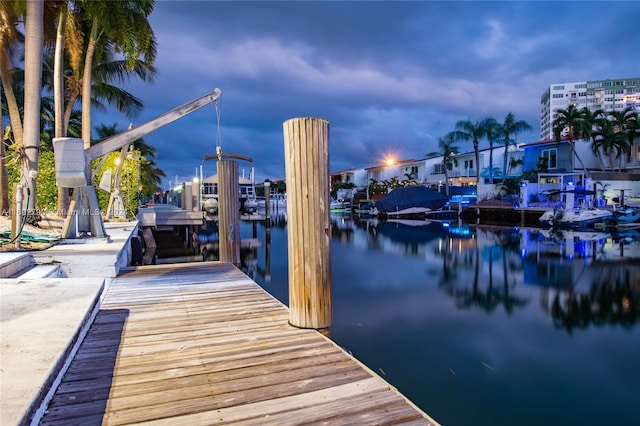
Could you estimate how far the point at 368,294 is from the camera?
12219 millimetres

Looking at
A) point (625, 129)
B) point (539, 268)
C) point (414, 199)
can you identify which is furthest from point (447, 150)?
point (539, 268)

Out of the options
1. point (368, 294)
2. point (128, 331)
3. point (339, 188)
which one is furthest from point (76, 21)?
point (339, 188)

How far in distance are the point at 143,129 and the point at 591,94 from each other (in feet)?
646

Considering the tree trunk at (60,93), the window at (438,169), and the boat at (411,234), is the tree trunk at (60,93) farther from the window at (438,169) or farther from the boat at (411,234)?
the window at (438,169)

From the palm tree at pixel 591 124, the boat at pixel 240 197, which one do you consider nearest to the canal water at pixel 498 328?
the boat at pixel 240 197

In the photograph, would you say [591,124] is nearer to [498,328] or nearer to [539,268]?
[539,268]

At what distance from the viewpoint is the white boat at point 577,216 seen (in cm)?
3017

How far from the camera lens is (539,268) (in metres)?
16.4

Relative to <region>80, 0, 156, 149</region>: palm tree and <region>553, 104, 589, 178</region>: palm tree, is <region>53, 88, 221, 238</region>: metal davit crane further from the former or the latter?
<region>553, 104, 589, 178</region>: palm tree

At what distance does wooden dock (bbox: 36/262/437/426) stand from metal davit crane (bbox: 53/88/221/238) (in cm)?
411

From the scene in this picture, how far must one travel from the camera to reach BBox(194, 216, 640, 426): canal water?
224 inches

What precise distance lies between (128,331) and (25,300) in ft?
3.23

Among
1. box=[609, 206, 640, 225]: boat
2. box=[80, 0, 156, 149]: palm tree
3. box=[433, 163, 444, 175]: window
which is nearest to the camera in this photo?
box=[80, 0, 156, 149]: palm tree

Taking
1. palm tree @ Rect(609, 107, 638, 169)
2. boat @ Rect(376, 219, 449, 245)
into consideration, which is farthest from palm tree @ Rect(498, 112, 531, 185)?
→ boat @ Rect(376, 219, 449, 245)
